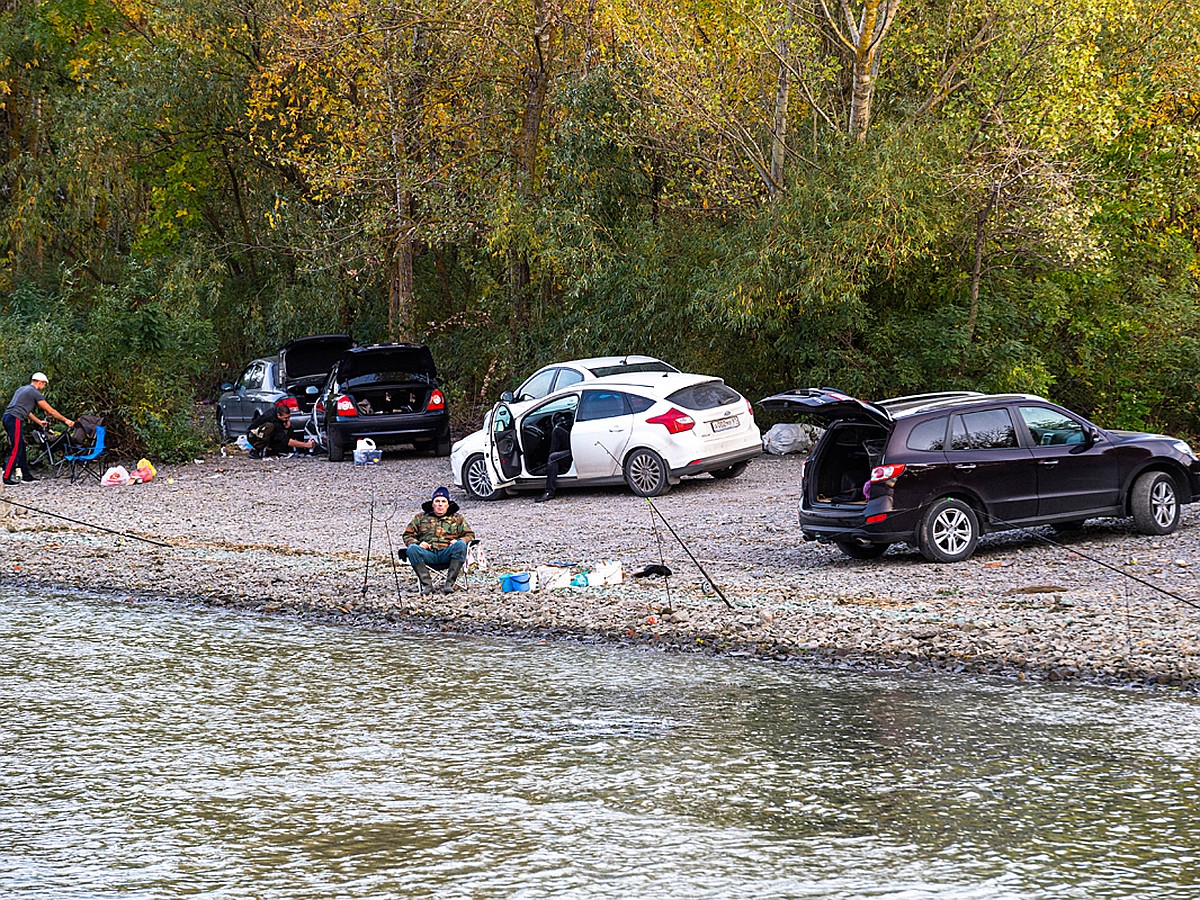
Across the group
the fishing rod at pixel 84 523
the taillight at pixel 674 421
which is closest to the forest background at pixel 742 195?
the taillight at pixel 674 421

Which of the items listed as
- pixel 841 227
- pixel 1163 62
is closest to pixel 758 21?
pixel 841 227

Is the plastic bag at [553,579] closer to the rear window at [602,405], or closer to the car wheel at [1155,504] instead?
the car wheel at [1155,504]

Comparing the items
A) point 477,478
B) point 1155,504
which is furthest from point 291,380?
point 1155,504

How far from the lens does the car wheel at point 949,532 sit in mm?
14141

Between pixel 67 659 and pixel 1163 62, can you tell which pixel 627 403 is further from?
pixel 1163 62

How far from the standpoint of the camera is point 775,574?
14500mm

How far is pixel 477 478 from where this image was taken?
2131 cm

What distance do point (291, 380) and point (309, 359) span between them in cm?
69

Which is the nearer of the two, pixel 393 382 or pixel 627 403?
pixel 627 403

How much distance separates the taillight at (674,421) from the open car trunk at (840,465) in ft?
15.9

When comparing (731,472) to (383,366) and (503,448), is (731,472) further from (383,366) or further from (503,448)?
(383,366)

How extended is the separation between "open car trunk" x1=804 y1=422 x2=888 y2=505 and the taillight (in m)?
4.86

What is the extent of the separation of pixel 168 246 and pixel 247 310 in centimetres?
270

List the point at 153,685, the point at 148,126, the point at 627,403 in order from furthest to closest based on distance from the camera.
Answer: the point at 148,126 → the point at 627,403 → the point at 153,685
